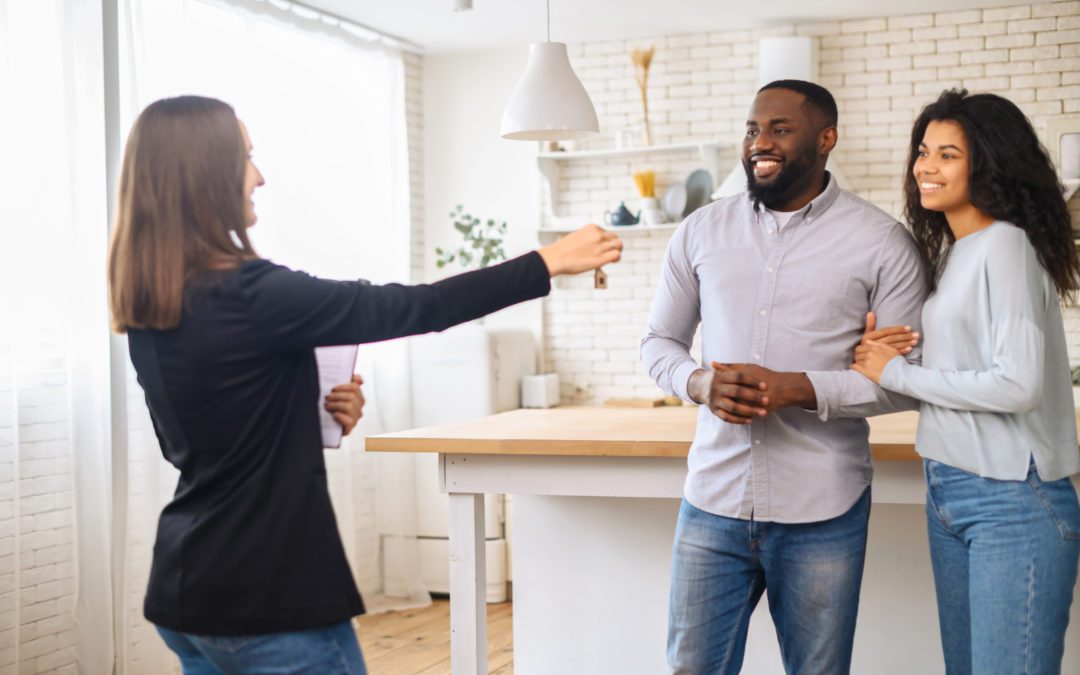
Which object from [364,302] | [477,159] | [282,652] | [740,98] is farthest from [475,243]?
[282,652]

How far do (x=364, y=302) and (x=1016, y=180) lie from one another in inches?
52.0

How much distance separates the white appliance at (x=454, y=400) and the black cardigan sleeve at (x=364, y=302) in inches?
161

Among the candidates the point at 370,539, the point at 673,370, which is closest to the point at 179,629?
the point at 673,370

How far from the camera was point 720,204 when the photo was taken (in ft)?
8.16

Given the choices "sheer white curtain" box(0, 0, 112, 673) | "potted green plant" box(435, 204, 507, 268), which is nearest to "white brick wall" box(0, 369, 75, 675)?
"sheer white curtain" box(0, 0, 112, 673)

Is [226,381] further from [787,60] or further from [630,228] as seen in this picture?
[787,60]

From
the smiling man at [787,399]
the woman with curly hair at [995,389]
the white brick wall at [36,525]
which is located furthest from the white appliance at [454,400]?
the woman with curly hair at [995,389]

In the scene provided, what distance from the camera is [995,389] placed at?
211cm

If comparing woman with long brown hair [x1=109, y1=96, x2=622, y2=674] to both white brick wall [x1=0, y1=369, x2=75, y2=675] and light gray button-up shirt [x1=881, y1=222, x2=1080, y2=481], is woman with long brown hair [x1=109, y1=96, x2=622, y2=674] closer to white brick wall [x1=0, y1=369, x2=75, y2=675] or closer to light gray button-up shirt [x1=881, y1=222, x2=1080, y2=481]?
light gray button-up shirt [x1=881, y1=222, x2=1080, y2=481]

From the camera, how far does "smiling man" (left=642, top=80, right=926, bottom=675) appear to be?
7.38 feet

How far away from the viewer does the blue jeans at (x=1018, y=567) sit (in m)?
2.10

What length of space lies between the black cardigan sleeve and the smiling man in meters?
0.66

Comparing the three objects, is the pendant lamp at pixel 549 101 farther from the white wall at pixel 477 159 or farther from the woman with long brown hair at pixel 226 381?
the woman with long brown hair at pixel 226 381

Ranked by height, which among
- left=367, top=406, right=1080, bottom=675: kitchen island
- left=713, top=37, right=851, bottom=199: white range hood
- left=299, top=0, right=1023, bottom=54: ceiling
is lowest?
left=367, top=406, right=1080, bottom=675: kitchen island
